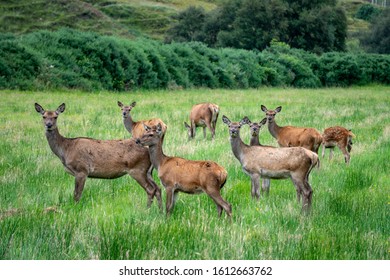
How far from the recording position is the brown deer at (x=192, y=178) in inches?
312

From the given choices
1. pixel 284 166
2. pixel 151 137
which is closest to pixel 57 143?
pixel 151 137

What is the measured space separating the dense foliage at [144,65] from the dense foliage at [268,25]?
7.14 metres

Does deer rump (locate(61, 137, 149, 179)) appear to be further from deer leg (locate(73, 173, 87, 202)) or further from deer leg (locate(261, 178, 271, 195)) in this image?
deer leg (locate(261, 178, 271, 195))

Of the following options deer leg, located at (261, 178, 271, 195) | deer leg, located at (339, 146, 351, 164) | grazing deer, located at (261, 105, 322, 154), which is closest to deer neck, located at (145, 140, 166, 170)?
deer leg, located at (261, 178, 271, 195)

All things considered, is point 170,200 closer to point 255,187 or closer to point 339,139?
point 255,187

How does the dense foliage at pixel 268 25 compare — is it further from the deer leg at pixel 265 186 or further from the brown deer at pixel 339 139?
the deer leg at pixel 265 186

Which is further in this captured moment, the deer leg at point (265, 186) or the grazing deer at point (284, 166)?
the deer leg at point (265, 186)

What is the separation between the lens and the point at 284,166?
9.17 m

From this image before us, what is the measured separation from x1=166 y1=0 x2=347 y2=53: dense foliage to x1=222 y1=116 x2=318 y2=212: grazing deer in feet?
190

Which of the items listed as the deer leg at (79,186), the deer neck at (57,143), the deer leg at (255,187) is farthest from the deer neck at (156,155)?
the deer neck at (57,143)

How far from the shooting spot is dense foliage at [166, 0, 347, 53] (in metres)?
66.6

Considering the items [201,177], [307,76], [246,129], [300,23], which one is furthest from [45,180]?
[300,23]

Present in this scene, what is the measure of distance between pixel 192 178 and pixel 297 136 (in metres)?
5.31

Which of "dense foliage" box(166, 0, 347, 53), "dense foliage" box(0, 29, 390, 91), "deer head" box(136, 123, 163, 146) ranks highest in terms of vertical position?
"dense foliage" box(166, 0, 347, 53)
